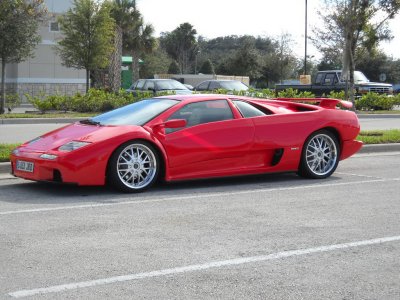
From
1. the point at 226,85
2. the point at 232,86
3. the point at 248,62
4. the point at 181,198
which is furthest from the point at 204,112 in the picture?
the point at 248,62

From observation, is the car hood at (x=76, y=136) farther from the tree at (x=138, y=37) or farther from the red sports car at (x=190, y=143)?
the tree at (x=138, y=37)

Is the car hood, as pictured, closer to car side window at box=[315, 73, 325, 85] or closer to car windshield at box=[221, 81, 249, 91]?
car windshield at box=[221, 81, 249, 91]

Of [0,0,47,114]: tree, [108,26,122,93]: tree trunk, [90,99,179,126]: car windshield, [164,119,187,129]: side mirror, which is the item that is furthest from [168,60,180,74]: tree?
[164,119,187,129]: side mirror

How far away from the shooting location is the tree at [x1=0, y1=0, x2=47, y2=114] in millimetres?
22234

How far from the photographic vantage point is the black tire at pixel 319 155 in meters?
9.13

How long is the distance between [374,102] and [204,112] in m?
21.3

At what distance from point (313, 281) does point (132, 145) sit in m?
3.71

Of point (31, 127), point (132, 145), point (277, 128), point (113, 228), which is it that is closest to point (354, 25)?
point (31, 127)

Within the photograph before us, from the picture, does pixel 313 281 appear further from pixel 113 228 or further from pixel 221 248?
pixel 113 228

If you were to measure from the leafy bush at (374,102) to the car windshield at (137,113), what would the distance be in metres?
20.8

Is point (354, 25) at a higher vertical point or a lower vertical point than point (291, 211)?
higher

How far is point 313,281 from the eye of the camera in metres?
4.61

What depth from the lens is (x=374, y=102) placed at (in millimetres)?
28469

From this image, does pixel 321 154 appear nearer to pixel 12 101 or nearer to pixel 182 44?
pixel 12 101
